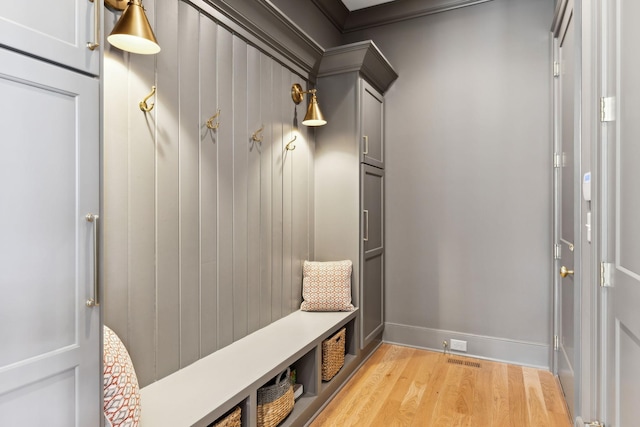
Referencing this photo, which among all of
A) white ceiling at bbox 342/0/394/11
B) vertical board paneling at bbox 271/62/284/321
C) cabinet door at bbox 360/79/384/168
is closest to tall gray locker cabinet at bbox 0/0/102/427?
vertical board paneling at bbox 271/62/284/321

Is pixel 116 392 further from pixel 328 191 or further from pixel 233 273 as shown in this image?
pixel 328 191

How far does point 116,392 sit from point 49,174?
703 mm

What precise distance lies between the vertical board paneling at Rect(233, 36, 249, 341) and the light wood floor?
78 cm

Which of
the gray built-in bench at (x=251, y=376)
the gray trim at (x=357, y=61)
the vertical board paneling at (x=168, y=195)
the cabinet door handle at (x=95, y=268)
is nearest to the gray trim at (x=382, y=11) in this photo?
the gray trim at (x=357, y=61)

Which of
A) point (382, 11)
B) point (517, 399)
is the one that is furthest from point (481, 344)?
point (382, 11)

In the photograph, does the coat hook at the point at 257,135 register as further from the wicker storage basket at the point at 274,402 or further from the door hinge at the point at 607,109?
the door hinge at the point at 607,109

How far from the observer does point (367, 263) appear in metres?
3.01

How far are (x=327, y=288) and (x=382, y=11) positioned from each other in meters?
2.38

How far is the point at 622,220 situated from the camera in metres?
1.29

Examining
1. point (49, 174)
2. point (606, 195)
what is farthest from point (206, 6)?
point (606, 195)

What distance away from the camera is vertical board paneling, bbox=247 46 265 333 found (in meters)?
2.27

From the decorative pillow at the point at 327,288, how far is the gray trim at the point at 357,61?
1455 mm

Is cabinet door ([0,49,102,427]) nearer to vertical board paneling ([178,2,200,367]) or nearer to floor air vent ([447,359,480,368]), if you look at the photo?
vertical board paneling ([178,2,200,367])

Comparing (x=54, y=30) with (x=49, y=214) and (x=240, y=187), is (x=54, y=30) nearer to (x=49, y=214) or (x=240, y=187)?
(x=49, y=214)
